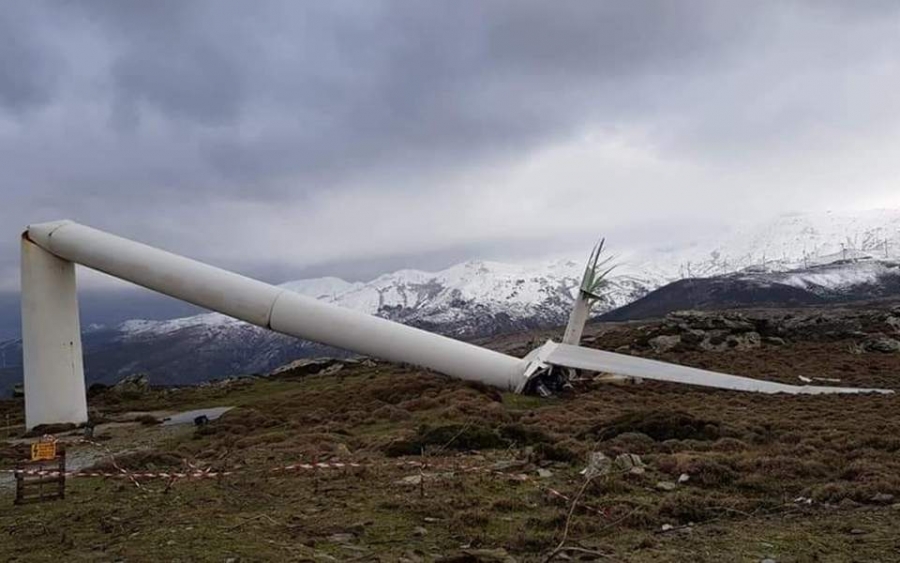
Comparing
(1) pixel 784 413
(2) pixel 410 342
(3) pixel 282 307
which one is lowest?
(1) pixel 784 413

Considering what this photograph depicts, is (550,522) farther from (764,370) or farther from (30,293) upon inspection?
(764,370)

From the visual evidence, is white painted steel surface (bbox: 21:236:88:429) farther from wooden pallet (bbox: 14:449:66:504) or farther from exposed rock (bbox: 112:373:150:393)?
exposed rock (bbox: 112:373:150:393)

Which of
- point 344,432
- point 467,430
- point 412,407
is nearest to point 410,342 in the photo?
point 412,407

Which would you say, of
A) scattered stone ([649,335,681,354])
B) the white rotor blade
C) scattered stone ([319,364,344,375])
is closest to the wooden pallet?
the white rotor blade

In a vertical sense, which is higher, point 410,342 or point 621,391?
point 410,342

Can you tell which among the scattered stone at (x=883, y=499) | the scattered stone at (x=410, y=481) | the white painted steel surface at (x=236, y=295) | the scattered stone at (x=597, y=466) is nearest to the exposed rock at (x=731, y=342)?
the white painted steel surface at (x=236, y=295)

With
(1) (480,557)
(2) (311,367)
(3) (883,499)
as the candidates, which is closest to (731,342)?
(2) (311,367)
